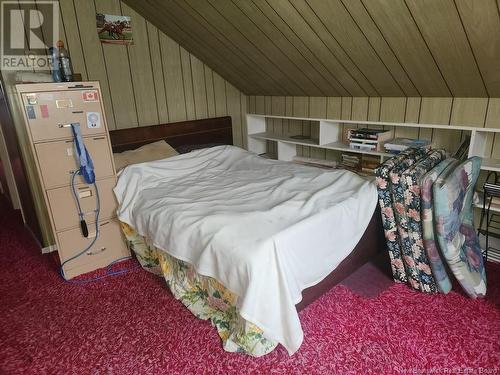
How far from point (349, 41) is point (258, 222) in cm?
132

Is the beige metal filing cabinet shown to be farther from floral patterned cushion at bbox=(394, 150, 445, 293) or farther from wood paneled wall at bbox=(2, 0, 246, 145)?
floral patterned cushion at bbox=(394, 150, 445, 293)

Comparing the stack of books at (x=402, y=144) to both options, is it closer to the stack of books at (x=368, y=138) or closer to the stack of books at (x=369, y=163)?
the stack of books at (x=368, y=138)

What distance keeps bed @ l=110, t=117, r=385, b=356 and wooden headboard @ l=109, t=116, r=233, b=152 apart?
1.77 ft

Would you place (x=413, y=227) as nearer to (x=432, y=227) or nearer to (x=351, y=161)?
(x=432, y=227)

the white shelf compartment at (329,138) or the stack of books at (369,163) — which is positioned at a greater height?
the white shelf compartment at (329,138)

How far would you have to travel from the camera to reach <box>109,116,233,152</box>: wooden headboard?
299 cm

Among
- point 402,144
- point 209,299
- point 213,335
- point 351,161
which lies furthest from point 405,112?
point 213,335

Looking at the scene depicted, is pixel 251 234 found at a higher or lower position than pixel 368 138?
lower

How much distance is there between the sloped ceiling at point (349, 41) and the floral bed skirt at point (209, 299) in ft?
5.44

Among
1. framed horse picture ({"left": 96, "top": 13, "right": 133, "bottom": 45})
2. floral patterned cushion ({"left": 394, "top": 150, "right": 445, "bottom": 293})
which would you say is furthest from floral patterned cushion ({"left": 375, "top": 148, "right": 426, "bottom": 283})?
framed horse picture ({"left": 96, "top": 13, "right": 133, "bottom": 45})

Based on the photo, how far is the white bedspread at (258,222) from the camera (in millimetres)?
1486

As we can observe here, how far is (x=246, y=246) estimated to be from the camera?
1.54 m

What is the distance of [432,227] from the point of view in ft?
6.05

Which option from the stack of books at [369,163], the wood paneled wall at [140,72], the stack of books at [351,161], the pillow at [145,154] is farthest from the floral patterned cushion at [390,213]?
the wood paneled wall at [140,72]
